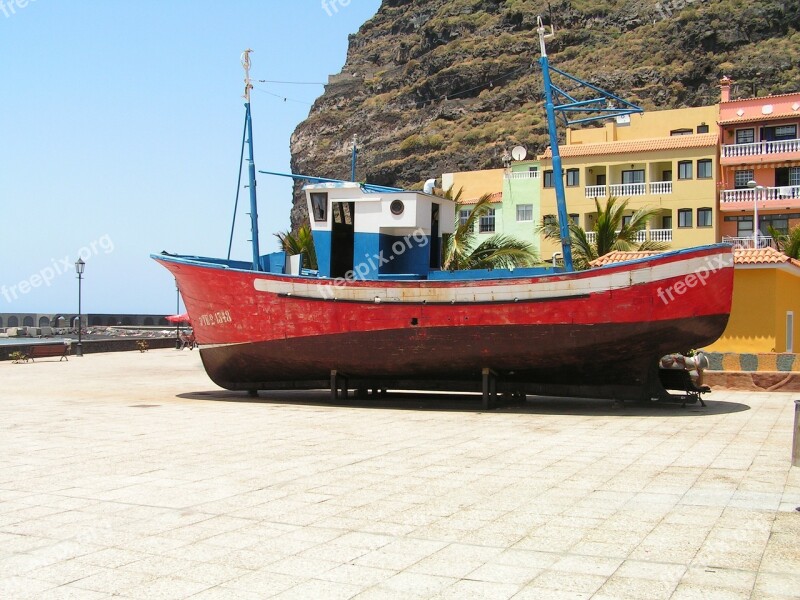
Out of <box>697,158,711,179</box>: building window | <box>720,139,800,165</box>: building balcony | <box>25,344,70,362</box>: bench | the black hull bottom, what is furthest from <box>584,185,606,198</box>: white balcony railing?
the black hull bottom

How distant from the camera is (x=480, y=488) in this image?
775cm

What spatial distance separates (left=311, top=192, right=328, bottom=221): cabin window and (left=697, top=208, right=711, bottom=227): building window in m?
30.3

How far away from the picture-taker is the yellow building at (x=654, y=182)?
135 feet

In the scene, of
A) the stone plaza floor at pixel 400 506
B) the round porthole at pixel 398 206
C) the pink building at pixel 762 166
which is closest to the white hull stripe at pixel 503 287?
the round porthole at pixel 398 206

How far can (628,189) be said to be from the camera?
4191 centimetres

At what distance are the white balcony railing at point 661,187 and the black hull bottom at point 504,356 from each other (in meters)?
29.1

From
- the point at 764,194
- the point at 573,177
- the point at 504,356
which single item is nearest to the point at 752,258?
the point at 504,356

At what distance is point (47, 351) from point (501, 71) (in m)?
85.0

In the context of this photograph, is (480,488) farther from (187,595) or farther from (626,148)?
(626,148)

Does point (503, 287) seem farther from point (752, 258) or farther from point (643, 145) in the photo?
point (643, 145)

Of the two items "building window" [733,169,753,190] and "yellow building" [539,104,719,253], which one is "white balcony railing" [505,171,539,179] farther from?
"building window" [733,169,753,190]

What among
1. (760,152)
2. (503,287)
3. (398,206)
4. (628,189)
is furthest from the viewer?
(760,152)

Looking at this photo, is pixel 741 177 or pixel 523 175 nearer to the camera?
pixel 741 177

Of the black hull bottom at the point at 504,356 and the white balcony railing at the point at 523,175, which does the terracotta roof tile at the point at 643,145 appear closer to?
the white balcony railing at the point at 523,175
